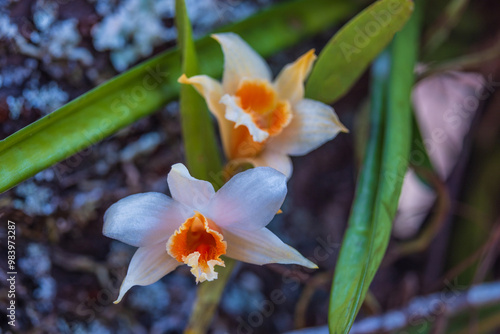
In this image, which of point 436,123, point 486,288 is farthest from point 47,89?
point 436,123

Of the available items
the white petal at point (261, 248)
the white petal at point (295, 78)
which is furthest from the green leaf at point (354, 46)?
the white petal at point (261, 248)

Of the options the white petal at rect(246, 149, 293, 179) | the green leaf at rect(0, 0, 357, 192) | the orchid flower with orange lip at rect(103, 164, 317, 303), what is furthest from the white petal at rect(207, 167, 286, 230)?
the green leaf at rect(0, 0, 357, 192)

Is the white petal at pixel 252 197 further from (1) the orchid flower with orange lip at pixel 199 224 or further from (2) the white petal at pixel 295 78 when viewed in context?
(2) the white petal at pixel 295 78

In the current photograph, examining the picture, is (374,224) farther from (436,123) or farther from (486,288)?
(436,123)

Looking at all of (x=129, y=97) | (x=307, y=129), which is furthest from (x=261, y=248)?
(x=129, y=97)

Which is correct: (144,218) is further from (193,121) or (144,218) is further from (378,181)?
(378,181)

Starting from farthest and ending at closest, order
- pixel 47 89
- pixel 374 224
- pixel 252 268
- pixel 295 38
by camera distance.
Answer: pixel 252 268 → pixel 295 38 → pixel 47 89 → pixel 374 224
